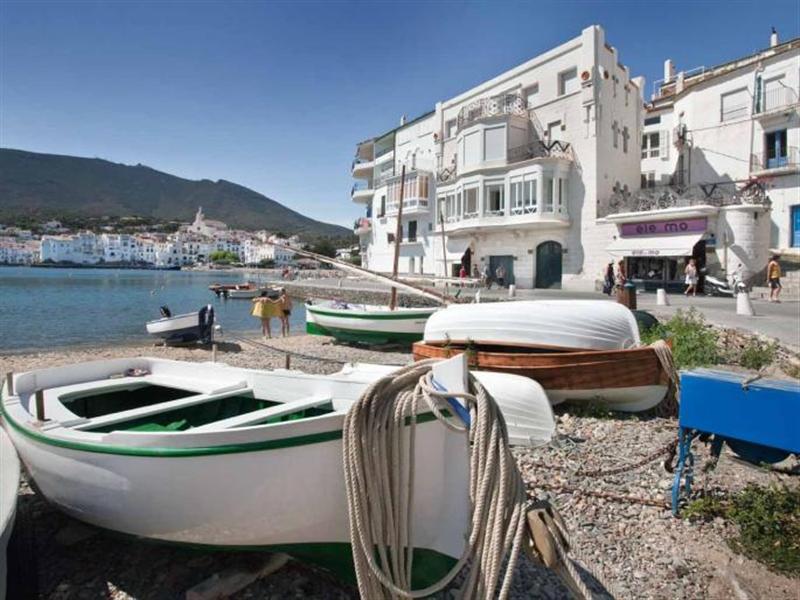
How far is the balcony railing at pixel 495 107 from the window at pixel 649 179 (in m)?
9.29

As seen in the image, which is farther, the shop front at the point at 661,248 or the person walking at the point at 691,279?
the shop front at the point at 661,248

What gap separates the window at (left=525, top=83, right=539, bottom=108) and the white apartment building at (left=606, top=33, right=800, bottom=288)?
28.8 ft

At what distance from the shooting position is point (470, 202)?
114 feet

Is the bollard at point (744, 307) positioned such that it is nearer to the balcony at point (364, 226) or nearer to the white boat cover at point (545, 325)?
the white boat cover at point (545, 325)

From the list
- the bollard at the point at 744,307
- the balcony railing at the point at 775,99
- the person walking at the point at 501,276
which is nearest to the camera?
the bollard at the point at 744,307

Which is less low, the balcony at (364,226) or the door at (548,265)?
the balcony at (364,226)

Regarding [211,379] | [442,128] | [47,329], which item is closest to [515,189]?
[442,128]

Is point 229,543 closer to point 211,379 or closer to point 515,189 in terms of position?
point 211,379

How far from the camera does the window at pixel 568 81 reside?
99.2 feet

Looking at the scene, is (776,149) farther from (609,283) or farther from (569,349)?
(569,349)

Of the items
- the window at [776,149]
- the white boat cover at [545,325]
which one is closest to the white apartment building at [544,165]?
the window at [776,149]

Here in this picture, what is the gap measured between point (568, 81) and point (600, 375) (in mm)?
29069

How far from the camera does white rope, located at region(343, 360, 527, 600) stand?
2.81 metres

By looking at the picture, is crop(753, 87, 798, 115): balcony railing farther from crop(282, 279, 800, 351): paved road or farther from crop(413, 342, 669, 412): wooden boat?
crop(413, 342, 669, 412): wooden boat
